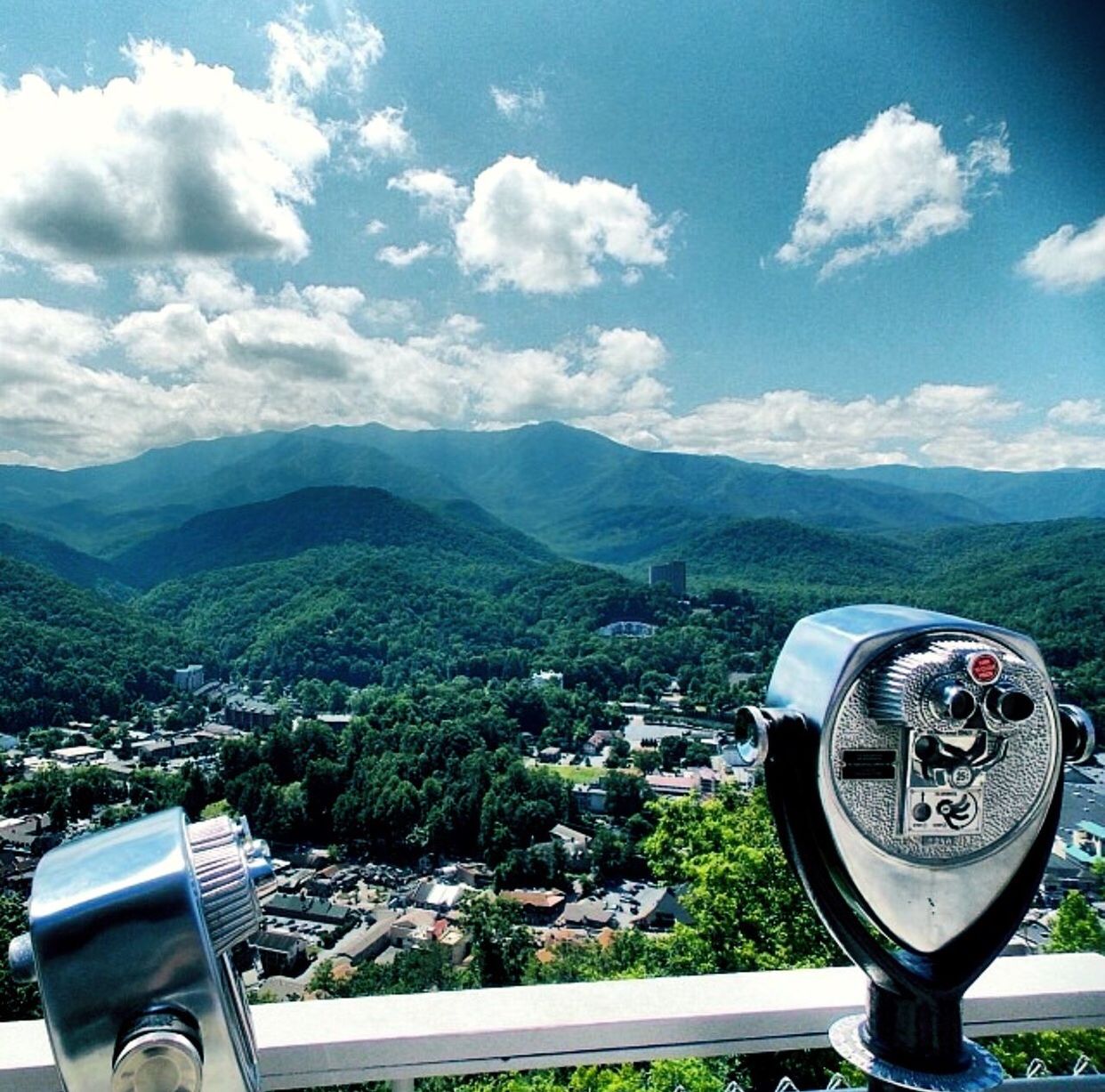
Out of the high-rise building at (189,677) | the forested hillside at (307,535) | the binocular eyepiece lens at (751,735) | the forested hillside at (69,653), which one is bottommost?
the high-rise building at (189,677)

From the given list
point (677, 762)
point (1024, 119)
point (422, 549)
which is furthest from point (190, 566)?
point (1024, 119)

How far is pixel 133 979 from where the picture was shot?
47cm

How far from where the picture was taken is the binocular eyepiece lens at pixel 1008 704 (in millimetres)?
746

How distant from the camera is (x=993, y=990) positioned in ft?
3.20

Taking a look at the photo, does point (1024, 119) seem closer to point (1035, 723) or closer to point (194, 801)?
point (1035, 723)

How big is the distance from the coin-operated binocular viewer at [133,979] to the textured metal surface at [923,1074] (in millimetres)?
588

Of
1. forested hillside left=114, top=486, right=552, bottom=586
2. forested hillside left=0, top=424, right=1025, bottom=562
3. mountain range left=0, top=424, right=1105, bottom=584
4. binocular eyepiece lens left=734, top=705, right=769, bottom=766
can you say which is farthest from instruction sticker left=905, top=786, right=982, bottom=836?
forested hillside left=0, top=424, right=1025, bottom=562

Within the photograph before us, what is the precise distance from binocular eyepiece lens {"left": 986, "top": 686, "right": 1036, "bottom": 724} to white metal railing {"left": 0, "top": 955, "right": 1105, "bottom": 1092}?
1.35 ft

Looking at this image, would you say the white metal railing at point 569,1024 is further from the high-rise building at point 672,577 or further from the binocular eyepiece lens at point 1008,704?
the high-rise building at point 672,577

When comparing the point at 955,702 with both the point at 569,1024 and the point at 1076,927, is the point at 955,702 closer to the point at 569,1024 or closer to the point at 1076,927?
the point at 569,1024

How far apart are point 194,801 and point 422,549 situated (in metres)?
32.7

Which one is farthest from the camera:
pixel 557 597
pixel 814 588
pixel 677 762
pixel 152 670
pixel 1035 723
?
pixel 557 597

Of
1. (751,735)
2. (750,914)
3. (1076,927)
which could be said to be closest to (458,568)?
(750,914)

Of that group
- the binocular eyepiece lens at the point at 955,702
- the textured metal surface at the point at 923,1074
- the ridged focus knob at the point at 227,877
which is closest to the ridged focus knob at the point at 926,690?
the binocular eyepiece lens at the point at 955,702
